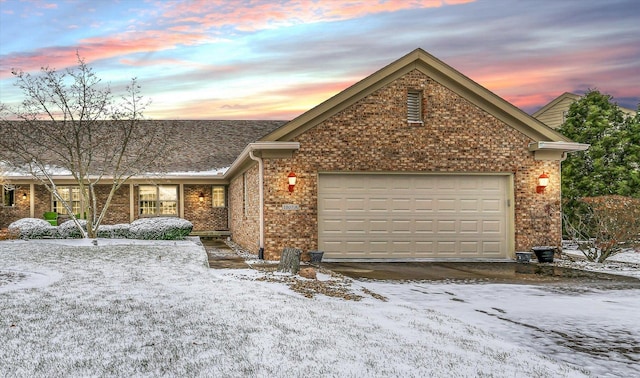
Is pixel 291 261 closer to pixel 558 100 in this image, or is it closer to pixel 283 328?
pixel 283 328

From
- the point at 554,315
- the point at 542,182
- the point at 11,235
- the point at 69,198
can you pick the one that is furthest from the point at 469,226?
the point at 69,198

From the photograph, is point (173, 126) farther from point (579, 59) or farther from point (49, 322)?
point (49, 322)

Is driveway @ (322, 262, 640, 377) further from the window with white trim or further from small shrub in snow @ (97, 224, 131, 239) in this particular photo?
the window with white trim

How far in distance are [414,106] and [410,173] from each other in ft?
6.28

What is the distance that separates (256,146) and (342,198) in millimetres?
2833

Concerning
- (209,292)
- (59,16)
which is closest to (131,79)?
(59,16)

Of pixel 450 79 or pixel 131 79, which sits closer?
pixel 450 79

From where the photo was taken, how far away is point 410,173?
15789mm

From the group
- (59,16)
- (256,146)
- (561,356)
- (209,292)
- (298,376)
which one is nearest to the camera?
(298,376)

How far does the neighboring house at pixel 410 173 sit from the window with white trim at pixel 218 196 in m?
10.4

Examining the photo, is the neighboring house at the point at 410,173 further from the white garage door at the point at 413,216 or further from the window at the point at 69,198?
the window at the point at 69,198

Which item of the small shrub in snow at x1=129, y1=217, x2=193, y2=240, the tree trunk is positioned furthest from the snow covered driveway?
the small shrub in snow at x1=129, y1=217, x2=193, y2=240

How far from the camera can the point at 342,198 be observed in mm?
15602

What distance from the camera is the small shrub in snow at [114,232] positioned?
1984 centimetres
